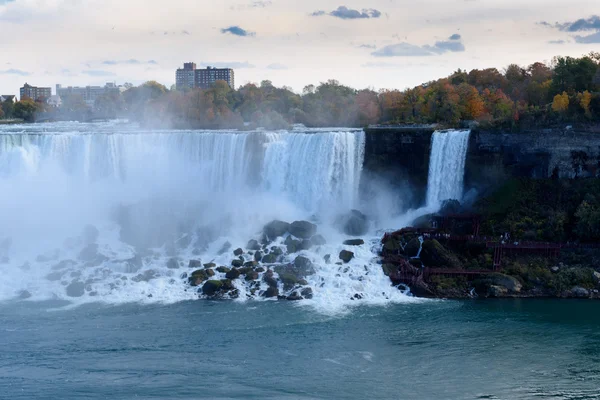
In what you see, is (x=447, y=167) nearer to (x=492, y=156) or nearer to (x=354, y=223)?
(x=492, y=156)

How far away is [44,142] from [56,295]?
11790 mm

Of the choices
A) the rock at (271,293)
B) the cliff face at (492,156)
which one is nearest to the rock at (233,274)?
the rock at (271,293)

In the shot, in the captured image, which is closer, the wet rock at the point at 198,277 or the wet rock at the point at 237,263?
the wet rock at the point at 198,277

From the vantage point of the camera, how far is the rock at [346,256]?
87.8 feet

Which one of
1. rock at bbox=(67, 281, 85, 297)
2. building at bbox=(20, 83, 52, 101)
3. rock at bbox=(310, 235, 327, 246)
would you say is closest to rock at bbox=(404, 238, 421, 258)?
rock at bbox=(310, 235, 327, 246)

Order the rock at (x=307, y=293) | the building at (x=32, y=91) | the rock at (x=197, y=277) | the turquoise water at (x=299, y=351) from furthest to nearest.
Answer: the building at (x=32, y=91), the rock at (x=197, y=277), the rock at (x=307, y=293), the turquoise water at (x=299, y=351)

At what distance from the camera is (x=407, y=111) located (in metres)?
40.3

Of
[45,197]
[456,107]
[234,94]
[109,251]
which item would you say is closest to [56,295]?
[109,251]

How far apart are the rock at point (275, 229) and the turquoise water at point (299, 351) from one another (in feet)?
16.6

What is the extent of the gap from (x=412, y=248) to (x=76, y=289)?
37.3 feet

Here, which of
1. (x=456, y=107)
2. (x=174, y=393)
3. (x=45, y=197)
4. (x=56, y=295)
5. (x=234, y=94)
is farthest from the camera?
(x=234, y=94)

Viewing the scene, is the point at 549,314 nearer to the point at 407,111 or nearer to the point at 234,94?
the point at 407,111

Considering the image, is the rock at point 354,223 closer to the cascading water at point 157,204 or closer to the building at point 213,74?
the cascading water at point 157,204

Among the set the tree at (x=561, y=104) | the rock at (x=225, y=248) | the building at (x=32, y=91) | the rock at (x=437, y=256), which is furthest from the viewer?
the building at (x=32, y=91)
